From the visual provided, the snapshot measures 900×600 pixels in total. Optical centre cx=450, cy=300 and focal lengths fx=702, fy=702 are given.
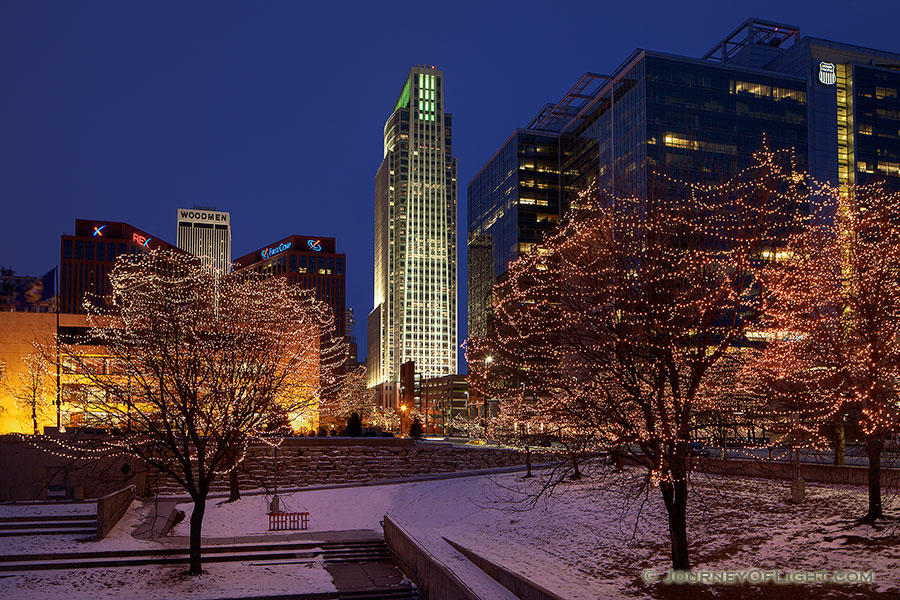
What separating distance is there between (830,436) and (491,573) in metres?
17.4

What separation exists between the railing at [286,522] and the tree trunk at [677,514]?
15.0m

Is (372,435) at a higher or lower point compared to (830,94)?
lower

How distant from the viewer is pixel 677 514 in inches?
636

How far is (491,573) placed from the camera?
59.9 ft

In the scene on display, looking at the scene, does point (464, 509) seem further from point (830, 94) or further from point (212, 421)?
point (830, 94)

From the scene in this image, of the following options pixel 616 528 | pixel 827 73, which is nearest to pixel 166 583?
pixel 616 528

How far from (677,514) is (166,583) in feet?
45.1

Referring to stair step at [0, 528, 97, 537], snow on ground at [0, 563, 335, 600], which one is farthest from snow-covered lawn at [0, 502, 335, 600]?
stair step at [0, 528, 97, 537]

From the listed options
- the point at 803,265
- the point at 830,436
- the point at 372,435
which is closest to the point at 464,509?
the point at 830,436

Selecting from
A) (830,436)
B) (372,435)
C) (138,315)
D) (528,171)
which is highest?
(528,171)

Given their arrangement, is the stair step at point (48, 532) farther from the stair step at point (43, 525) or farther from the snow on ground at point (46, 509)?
the snow on ground at point (46, 509)

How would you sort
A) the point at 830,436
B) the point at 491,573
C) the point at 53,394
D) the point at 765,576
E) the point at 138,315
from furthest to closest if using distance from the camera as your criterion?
1. the point at 53,394
2. the point at 138,315
3. the point at 830,436
4. the point at 491,573
5. the point at 765,576

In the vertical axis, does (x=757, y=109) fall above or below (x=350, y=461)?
above

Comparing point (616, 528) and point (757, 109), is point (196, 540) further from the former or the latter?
point (757, 109)
